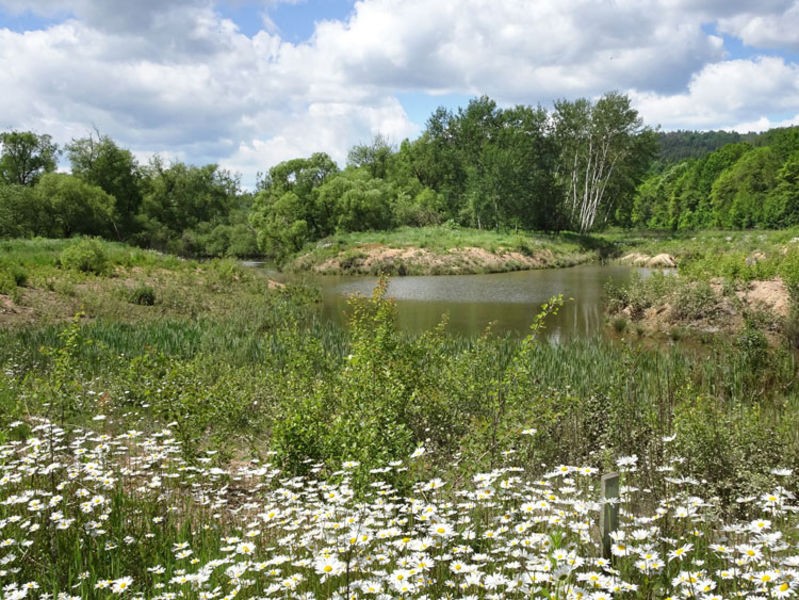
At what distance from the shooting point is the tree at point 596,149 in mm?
56812

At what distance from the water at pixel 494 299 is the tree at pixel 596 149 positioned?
714 inches

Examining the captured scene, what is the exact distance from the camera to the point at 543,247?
50344 millimetres

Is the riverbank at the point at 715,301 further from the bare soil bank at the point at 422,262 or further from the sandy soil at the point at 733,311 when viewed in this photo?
the bare soil bank at the point at 422,262

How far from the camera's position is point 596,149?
196 ft

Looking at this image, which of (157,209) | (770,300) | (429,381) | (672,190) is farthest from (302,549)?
(672,190)

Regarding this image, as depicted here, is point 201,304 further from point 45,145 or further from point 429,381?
point 45,145

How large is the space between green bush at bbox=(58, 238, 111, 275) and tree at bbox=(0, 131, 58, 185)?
41.4 metres

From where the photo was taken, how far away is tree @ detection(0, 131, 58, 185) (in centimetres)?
6019

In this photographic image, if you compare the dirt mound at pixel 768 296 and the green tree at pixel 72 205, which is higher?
the green tree at pixel 72 205

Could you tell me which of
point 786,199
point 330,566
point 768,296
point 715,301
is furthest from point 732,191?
point 330,566

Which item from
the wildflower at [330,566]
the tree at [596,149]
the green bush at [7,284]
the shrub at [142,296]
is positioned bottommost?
the wildflower at [330,566]

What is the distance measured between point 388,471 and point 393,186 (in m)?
64.3

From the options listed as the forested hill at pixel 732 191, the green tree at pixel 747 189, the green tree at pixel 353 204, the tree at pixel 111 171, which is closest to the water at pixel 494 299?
the green tree at pixel 353 204

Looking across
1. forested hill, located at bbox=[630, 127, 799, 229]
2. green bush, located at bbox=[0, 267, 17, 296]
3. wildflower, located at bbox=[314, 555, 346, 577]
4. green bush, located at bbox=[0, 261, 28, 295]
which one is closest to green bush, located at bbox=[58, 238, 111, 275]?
green bush, located at bbox=[0, 261, 28, 295]
